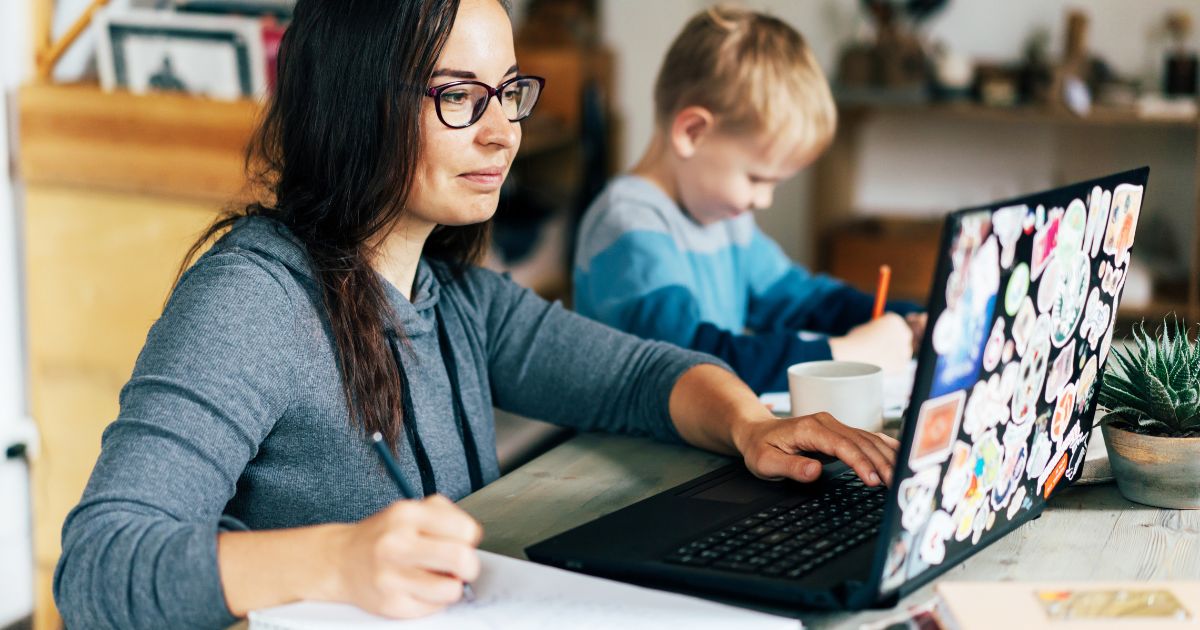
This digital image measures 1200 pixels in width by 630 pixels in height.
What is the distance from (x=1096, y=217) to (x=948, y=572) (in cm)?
26

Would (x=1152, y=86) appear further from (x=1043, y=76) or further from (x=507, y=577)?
(x=507, y=577)

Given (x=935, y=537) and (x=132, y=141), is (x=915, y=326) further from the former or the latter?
(x=132, y=141)

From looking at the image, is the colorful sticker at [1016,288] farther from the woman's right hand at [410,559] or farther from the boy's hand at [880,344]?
the boy's hand at [880,344]

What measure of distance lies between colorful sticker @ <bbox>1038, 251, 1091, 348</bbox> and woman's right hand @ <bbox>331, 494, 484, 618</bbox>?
397mm

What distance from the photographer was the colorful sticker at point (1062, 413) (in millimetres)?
892

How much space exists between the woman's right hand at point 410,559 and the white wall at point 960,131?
2996 millimetres

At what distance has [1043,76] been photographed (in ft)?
10.8

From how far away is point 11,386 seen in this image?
217cm

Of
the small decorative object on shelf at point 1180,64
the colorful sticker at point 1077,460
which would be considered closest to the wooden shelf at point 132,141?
the colorful sticker at point 1077,460

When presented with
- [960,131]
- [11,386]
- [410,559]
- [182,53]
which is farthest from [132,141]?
[960,131]

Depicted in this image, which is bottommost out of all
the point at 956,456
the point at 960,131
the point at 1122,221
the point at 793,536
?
the point at 960,131

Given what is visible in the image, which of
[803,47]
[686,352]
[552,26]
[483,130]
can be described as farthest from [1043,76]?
[483,130]

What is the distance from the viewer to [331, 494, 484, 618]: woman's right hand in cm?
73

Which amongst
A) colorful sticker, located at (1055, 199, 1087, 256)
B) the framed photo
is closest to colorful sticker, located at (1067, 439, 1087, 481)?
colorful sticker, located at (1055, 199, 1087, 256)
